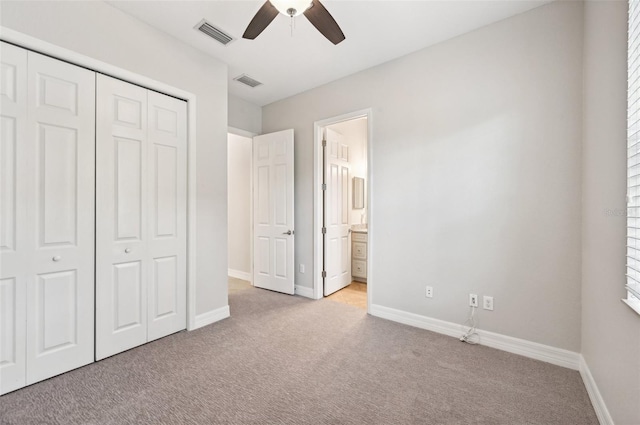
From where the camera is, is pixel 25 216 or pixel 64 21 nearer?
pixel 25 216

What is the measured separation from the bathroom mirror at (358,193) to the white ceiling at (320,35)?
71.3 inches

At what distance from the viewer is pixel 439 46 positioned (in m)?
2.68

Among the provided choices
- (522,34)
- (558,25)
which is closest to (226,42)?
(522,34)

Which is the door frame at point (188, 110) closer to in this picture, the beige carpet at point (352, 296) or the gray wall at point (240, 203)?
the beige carpet at point (352, 296)

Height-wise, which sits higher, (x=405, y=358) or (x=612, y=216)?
(x=612, y=216)

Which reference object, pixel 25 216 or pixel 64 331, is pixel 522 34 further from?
pixel 64 331

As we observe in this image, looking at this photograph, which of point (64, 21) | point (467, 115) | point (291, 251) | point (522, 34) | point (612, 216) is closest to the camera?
point (612, 216)

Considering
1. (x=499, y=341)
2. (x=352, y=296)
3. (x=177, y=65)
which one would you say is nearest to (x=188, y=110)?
(x=177, y=65)

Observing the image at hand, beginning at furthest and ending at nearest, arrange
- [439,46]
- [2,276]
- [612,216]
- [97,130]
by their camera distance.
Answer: [439,46] < [97,130] < [2,276] < [612,216]

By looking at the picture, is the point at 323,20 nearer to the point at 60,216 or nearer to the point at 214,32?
the point at 214,32

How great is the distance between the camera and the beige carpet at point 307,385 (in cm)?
158

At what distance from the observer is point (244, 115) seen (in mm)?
3996

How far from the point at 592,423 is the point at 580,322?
2.54 ft

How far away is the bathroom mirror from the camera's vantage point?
459cm
